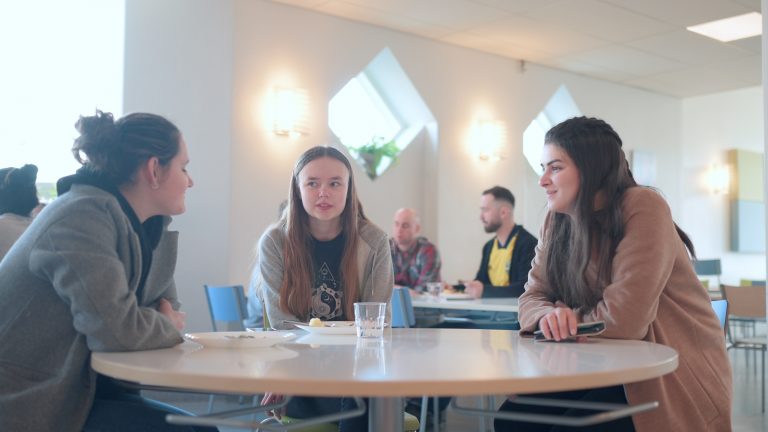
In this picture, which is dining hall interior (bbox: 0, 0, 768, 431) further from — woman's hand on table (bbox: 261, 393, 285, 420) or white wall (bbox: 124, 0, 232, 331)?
woman's hand on table (bbox: 261, 393, 285, 420)

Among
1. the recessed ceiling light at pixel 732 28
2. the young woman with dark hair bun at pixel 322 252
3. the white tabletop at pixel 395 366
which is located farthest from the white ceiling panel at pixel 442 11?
the white tabletop at pixel 395 366

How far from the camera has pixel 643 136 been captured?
27.7 ft

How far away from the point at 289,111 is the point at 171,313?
400 cm

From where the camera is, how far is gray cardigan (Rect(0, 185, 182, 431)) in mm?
1464

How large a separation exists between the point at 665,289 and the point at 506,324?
2730mm

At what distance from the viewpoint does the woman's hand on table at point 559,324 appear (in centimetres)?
177

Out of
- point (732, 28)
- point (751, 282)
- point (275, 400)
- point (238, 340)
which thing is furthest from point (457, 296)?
point (751, 282)

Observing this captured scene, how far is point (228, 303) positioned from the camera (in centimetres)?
443

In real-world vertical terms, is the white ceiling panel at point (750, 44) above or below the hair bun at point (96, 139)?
above

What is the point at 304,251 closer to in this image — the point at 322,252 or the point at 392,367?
the point at 322,252

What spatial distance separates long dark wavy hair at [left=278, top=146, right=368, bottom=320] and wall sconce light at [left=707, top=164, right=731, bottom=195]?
8.31 metres

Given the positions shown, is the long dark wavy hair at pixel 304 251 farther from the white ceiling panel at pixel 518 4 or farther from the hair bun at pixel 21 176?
the white ceiling panel at pixel 518 4

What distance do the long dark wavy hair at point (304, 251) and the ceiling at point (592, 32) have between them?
331 cm

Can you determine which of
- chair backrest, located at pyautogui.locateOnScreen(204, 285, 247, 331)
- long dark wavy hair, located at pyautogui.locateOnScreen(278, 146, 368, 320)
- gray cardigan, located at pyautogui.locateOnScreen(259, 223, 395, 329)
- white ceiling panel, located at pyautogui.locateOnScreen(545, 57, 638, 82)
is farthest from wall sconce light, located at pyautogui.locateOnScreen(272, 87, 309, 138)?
gray cardigan, located at pyautogui.locateOnScreen(259, 223, 395, 329)
